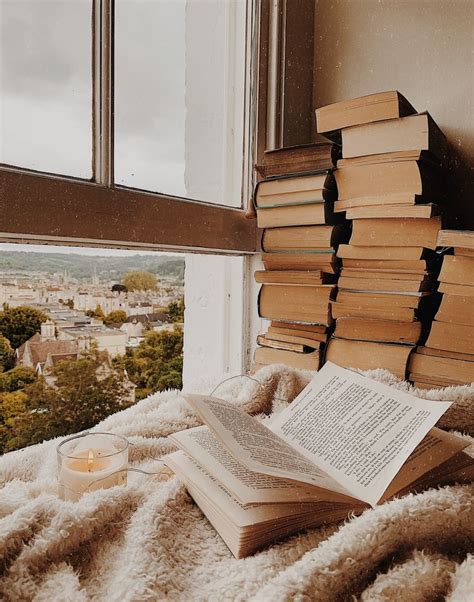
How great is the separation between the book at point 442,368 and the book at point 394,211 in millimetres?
321

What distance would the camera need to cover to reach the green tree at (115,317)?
121cm

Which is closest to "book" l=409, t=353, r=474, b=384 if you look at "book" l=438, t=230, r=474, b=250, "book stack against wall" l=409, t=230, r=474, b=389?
"book stack against wall" l=409, t=230, r=474, b=389

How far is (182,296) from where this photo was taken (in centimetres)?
144

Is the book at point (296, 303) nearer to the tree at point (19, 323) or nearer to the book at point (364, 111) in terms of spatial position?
the book at point (364, 111)

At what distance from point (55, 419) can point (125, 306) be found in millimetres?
301

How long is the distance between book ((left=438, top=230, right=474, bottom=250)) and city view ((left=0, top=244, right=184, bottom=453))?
648mm

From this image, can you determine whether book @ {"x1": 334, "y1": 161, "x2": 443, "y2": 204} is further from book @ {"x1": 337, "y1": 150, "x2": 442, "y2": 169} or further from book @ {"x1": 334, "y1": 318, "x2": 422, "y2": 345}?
book @ {"x1": 334, "y1": 318, "x2": 422, "y2": 345}

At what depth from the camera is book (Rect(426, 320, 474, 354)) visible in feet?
3.83

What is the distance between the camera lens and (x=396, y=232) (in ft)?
4.09

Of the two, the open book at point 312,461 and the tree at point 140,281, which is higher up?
the tree at point 140,281

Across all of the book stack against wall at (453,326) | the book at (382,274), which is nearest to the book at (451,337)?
the book stack against wall at (453,326)

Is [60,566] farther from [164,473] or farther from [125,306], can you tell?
[125,306]

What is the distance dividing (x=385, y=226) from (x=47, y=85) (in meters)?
0.79

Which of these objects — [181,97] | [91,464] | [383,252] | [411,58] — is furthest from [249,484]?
[411,58]
